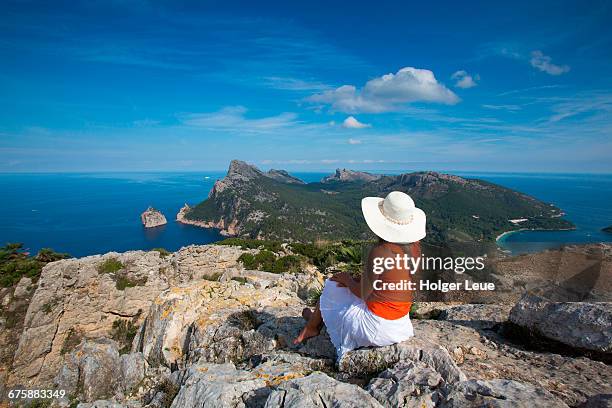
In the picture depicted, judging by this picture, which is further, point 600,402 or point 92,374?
point 92,374

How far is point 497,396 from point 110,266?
53.5ft

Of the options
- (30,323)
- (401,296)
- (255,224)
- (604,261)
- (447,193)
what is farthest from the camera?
(447,193)

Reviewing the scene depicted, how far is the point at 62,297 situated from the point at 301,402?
49.7ft

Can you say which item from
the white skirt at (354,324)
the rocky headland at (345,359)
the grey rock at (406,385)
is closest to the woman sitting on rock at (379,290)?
the white skirt at (354,324)

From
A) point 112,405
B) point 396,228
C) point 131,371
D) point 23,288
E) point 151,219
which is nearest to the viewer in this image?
point 396,228

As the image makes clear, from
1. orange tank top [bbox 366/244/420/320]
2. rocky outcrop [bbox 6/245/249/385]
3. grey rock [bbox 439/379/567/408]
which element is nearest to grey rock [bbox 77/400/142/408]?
orange tank top [bbox 366/244/420/320]

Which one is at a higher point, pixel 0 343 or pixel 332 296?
pixel 332 296

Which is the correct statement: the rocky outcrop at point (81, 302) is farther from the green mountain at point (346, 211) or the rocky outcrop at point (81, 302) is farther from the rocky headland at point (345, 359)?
the green mountain at point (346, 211)

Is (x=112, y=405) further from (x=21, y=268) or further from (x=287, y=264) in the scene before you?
(x=21, y=268)

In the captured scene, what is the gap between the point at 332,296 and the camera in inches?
184

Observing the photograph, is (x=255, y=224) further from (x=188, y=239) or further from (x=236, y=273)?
(x=236, y=273)

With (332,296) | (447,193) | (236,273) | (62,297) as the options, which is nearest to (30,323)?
(62,297)

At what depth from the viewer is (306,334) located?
5.21 meters

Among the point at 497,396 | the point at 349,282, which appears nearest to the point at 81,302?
the point at 349,282
